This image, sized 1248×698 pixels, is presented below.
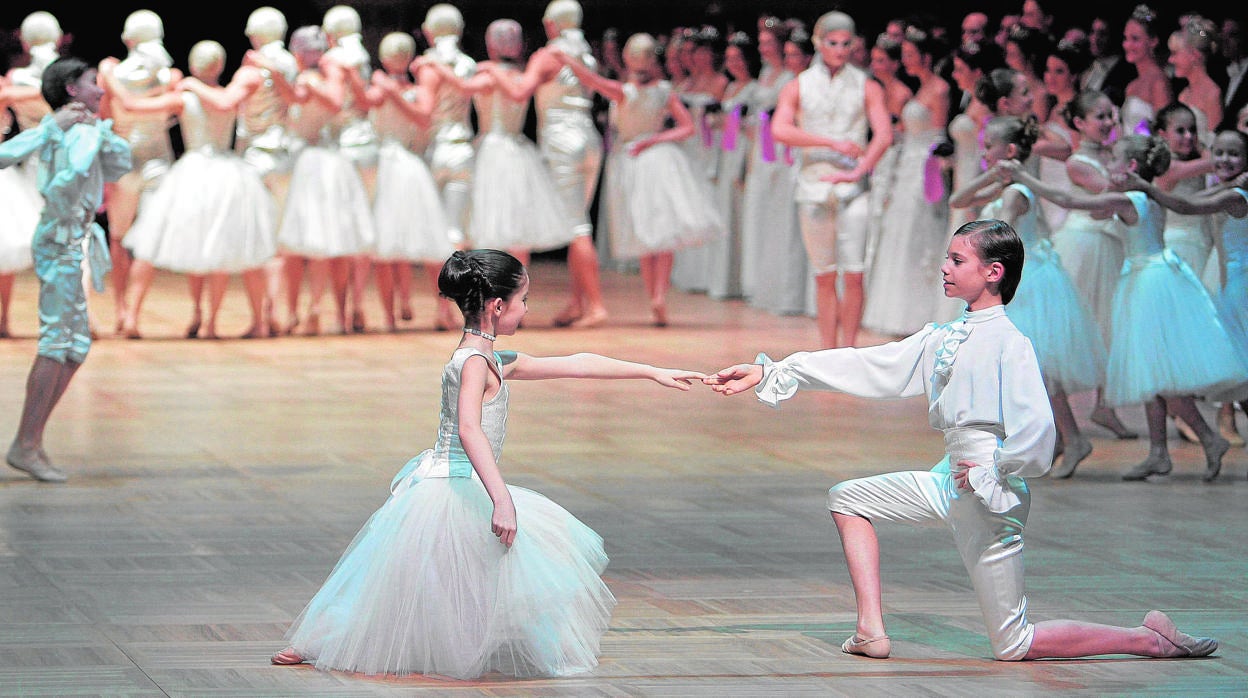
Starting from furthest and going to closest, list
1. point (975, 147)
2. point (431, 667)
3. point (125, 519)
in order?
point (975, 147) → point (125, 519) → point (431, 667)

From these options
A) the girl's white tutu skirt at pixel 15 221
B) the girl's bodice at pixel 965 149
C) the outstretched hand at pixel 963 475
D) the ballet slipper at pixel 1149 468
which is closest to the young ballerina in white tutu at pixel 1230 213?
the ballet slipper at pixel 1149 468

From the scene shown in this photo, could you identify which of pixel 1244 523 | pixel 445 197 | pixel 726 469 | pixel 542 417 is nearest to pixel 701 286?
pixel 445 197

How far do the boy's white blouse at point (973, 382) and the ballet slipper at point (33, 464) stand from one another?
2975mm

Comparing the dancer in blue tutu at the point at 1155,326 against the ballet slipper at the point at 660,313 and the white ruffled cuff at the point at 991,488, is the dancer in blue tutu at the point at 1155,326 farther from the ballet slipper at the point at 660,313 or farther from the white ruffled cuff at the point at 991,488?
the ballet slipper at the point at 660,313

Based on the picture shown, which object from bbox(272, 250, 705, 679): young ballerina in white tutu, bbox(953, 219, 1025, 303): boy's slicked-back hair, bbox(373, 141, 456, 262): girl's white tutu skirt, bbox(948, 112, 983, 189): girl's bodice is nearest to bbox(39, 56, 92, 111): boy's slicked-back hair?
bbox(272, 250, 705, 679): young ballerina in white tutu

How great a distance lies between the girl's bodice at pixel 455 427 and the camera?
3.98 m

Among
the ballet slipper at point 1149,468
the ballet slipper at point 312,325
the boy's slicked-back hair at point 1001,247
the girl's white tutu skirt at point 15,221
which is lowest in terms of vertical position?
the ballet slipper at point 312,325

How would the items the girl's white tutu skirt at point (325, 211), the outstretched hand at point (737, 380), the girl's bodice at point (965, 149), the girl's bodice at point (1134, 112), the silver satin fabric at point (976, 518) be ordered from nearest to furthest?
the silver satin fabric at point (976, 518), the outstretched hand at point (737, 380), the girl's bodice at point (1134, 112), the girl's bodice at point (965, 149), the girl's white tutu skirt at point (325, 211)

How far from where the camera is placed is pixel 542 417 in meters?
7.91

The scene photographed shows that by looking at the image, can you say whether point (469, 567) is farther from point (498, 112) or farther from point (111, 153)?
point (498, 112)

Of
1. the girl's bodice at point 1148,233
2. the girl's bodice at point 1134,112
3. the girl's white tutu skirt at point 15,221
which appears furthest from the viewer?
the girl's white tutu skirt at point 15,221

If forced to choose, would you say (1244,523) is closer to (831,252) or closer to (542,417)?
(542,417)

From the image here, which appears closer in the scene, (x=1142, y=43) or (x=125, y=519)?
(x=125, y=519)

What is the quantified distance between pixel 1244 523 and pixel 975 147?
14.6 ft
